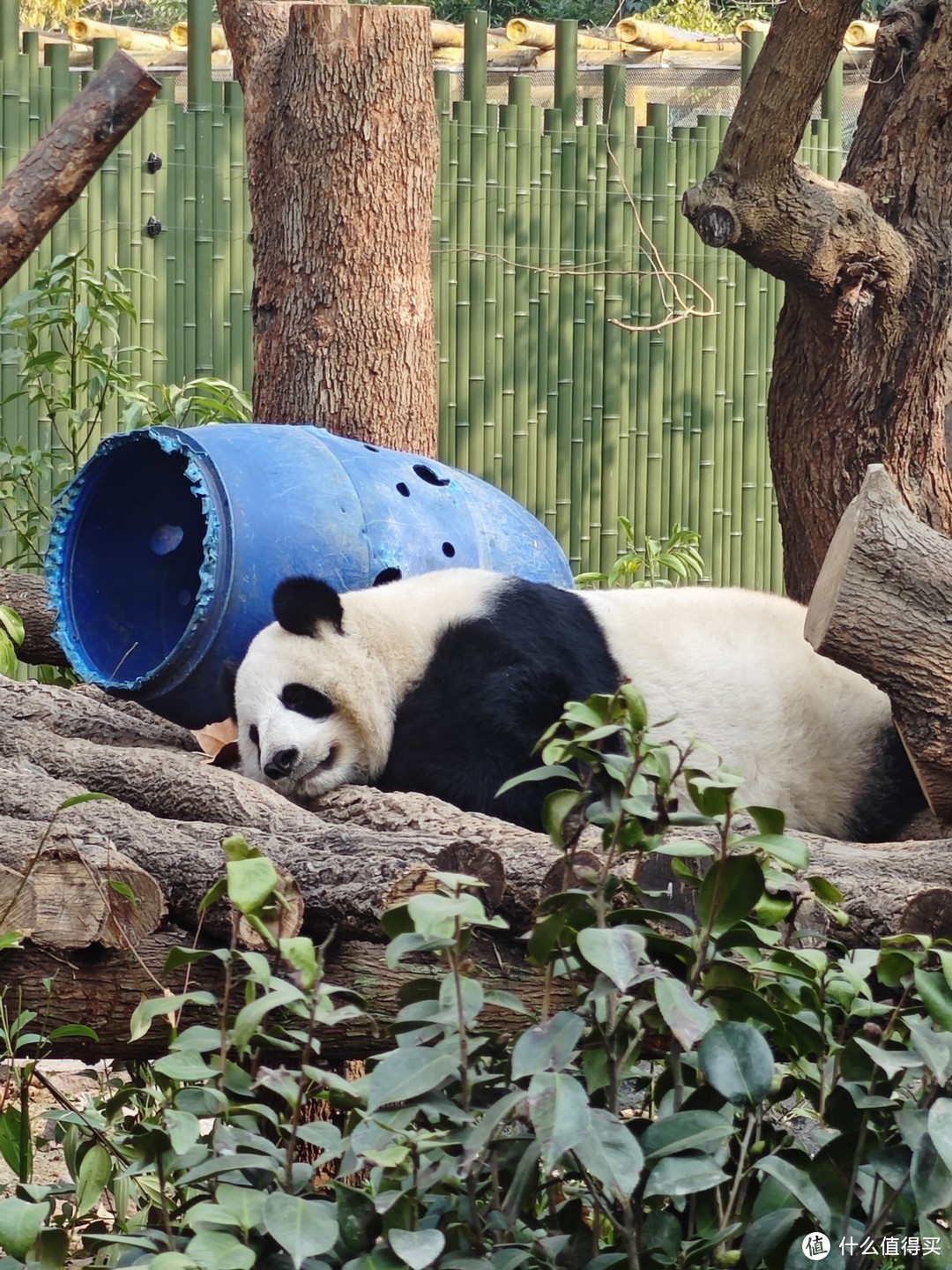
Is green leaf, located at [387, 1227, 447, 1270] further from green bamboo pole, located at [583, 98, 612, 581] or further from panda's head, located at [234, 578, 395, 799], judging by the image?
green bamboo pole, located at [583, 98, 612, 581]

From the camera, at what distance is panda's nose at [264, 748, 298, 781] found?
264 centimetres

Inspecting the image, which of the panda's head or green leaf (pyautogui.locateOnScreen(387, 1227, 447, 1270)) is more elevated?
green leaf (pyautogui.locateOnScreen(387, 1227, 447, 1270))

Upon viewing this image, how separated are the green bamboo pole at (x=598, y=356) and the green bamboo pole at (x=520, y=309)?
293 millimetres

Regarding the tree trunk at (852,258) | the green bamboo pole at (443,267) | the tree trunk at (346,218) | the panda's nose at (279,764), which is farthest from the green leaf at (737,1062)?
the green bamboo pole at (443,267)

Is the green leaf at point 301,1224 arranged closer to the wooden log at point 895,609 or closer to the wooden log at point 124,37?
the wooden log at point 895,609

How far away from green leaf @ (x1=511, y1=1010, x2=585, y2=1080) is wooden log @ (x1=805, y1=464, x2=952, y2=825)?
46.2 inches

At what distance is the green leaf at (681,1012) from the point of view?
44.2 inches

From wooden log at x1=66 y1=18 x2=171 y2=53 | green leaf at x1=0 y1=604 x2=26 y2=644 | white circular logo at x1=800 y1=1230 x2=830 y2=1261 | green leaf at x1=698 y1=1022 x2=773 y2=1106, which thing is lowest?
green leaf at x1=0 y1=604 x2=26 y2=644

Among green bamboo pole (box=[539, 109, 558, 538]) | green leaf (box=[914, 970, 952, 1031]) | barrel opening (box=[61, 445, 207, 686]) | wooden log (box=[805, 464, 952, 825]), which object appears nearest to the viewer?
green leaf (box=[914, 970, 952, 1031])

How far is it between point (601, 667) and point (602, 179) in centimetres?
479

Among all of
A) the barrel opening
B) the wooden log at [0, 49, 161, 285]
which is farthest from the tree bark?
the wooden log at [0, 49, 161, 285]

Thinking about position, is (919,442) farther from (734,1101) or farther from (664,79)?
(664,79)

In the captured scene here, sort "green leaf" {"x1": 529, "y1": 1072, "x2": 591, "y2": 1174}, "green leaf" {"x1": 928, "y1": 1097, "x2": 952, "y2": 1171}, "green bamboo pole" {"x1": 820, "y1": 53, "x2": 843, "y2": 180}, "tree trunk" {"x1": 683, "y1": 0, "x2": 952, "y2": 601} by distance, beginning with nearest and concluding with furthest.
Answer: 1. "green leaf" {"x1": 529, "y1": 1072, "x2": 591, "y2": 1174}
2. "green leaf" {"x1": 928, "y1": 1097, "x2": 952, "y2": 1171}
3. "tree trunk" {"x1": 683, "y1": 0, "x2": 952, "y2": 601}
4. "green bamboo pole" {"x1": 820, "y1": 53, "x2": 843, "y2": 180}

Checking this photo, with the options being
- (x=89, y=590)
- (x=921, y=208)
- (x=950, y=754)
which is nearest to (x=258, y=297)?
(x=89, y=590)
